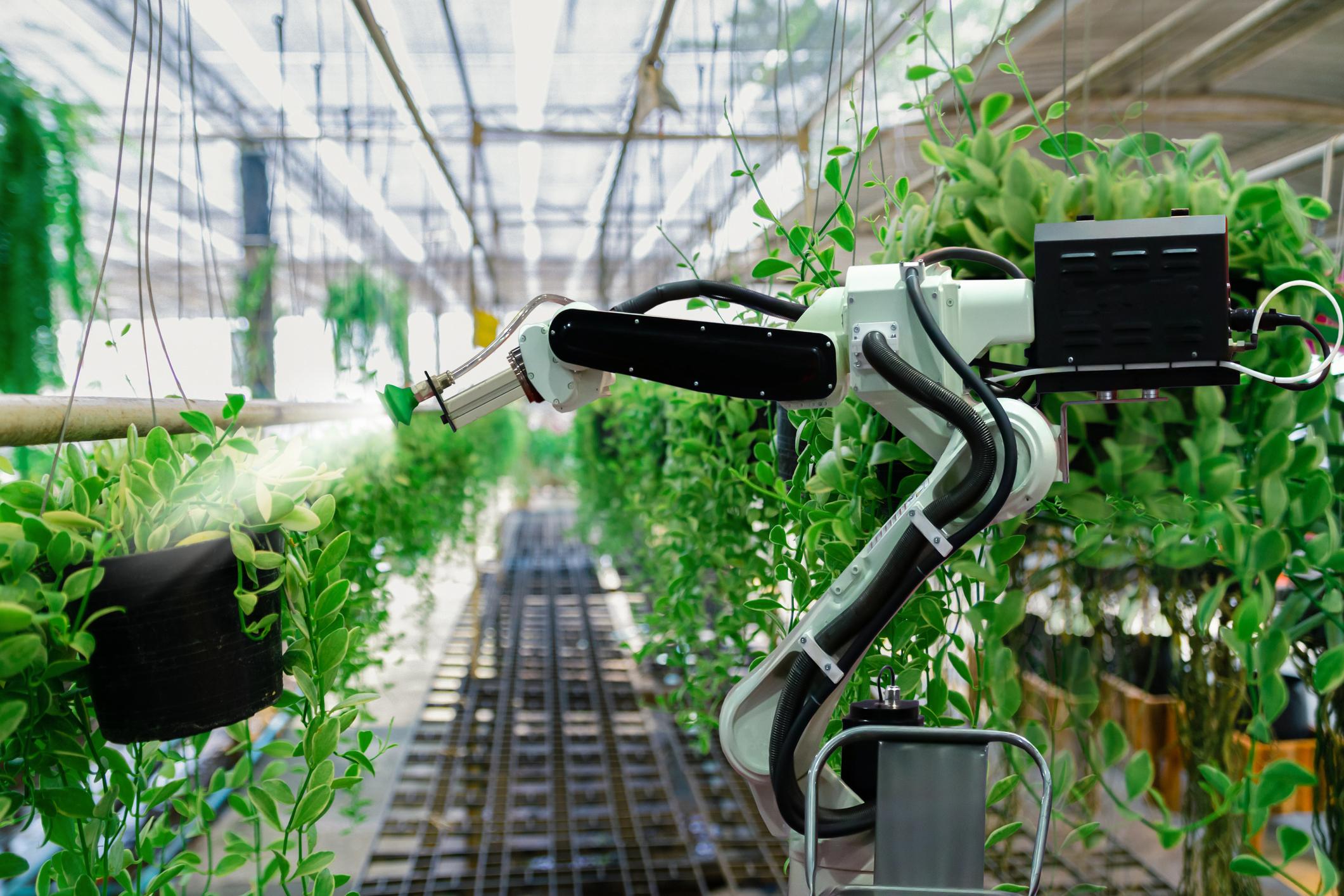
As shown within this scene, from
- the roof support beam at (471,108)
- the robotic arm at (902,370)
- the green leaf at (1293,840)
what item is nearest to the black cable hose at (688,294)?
the robotic arm at (902,370)

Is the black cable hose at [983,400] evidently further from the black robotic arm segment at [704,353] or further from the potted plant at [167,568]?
the potted plant at [167,568]

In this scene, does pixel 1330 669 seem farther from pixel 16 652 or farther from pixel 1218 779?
pixel 16 652

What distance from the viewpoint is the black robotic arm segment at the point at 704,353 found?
688mm

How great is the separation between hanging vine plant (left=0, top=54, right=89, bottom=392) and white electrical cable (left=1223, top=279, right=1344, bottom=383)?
232 cm

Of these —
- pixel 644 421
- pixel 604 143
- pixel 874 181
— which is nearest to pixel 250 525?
pixel 874 181

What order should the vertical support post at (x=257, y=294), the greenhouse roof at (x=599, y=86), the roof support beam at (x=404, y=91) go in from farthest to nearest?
the vertical support post at (x=257, y=294), the roof support beam at (x=404, y=91), the greenhouse roof at (x=599, y=86)

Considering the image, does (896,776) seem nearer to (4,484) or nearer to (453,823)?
(4,484)

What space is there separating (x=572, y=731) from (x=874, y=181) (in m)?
3.38

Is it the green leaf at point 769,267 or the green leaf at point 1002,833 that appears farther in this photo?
the green leaf at point 769,267

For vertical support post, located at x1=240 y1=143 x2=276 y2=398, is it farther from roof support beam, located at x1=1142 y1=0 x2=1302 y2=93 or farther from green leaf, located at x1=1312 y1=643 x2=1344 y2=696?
roof support beam, located at x1=1142 y1=0 x2=1302 y2=93

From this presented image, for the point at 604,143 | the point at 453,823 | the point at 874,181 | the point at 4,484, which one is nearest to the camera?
the point at 4,484

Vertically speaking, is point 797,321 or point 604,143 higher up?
point 604,143

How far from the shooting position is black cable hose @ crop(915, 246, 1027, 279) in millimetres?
680

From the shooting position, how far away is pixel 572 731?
3723 millimetres
